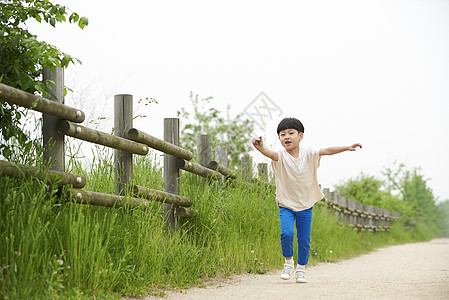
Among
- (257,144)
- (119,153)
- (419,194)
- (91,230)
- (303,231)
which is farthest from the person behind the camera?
(419,194)

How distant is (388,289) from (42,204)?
2.92m

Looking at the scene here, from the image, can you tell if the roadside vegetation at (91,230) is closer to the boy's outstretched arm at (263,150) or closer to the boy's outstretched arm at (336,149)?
the boy's outstretched arm at (263,150)

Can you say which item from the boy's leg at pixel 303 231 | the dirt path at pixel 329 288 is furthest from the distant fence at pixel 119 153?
the boy's leg at pixel 303 231

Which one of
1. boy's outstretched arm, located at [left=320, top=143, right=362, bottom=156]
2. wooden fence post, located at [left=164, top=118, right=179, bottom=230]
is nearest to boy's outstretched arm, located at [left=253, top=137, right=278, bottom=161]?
boy's outstretched arm, located at [left=320, top=143, right=362, bottom=156]

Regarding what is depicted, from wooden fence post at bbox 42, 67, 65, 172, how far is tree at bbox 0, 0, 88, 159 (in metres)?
0.08

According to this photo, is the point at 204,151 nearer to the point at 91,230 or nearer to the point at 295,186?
the point at 295,186

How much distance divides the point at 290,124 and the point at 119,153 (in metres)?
1.76

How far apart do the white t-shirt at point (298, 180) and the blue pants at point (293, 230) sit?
0.08 m

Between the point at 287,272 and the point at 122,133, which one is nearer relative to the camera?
the point at 122,133

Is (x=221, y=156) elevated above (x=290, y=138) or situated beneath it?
elevated above

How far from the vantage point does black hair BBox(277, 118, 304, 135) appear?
5.40 m

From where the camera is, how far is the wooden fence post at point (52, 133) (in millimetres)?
4004

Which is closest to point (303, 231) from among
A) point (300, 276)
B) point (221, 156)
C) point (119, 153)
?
point (300, 276)

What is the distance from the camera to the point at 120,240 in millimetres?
4113
